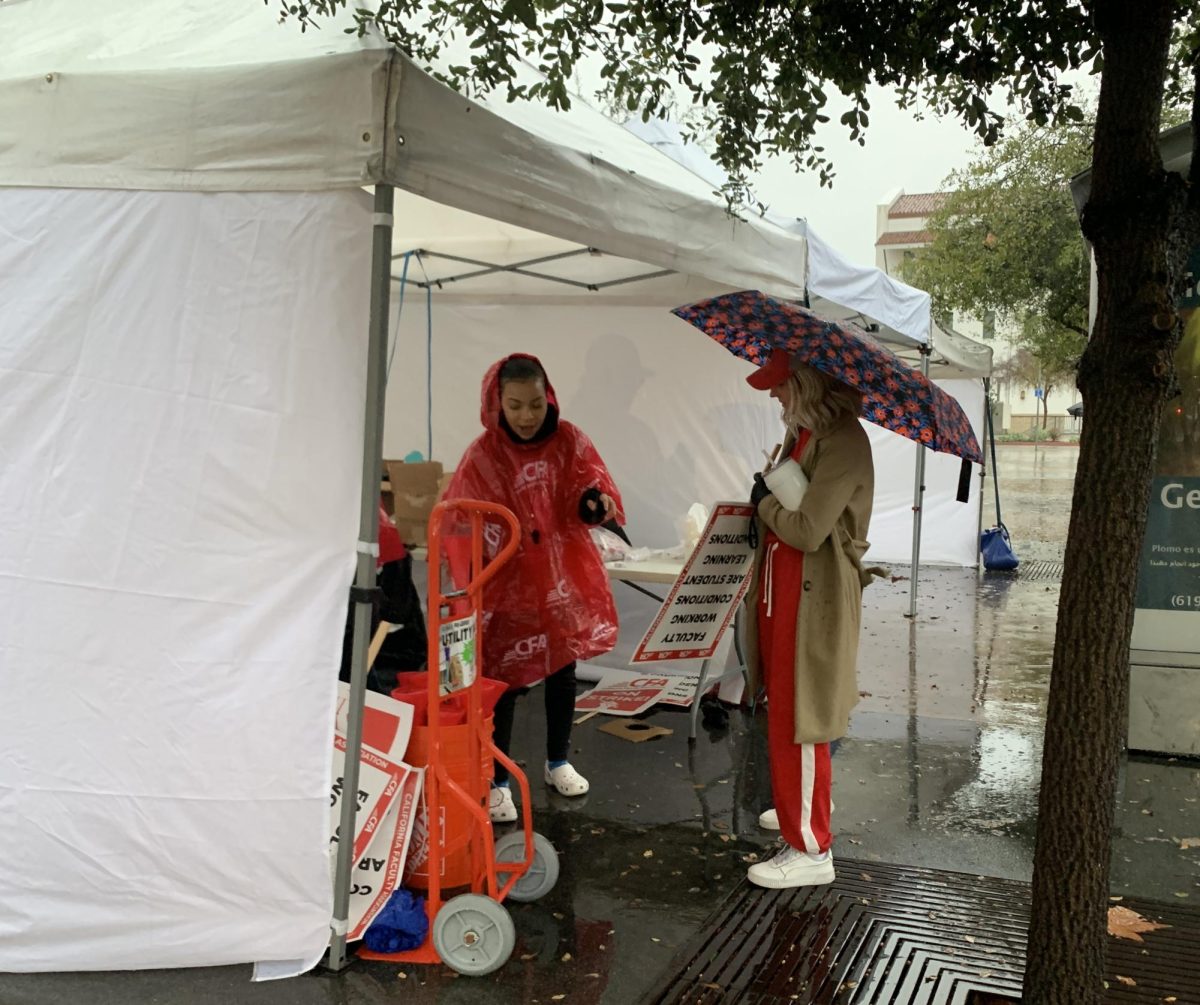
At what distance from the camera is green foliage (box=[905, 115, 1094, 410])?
738 inches

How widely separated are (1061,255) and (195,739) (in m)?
18.5

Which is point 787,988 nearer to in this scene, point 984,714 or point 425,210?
point 984,714

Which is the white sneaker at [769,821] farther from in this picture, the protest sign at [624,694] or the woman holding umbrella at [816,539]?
the protest sign at [624,694]

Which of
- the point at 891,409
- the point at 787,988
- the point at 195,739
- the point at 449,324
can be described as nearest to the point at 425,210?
the point at 449,324

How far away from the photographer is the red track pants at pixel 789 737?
3793 mm

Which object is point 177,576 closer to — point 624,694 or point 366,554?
point 366,554

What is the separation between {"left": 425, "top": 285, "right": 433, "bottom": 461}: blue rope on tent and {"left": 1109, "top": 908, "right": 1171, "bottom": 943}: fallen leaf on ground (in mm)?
5153

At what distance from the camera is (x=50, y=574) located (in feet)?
10.2

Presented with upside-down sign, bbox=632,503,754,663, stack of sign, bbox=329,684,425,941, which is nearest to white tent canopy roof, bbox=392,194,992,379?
upside-down sign, bbox=632,503,754,663

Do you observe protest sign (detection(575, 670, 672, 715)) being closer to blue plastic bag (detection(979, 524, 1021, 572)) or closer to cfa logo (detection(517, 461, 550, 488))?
cfa logo (detection(517, 461, 550, 488))

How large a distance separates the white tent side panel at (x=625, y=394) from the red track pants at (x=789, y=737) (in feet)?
8.62

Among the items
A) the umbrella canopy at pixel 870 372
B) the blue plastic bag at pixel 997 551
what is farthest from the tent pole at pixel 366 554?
the blue plastic bag at pixel 997 551

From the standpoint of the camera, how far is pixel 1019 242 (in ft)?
62.7

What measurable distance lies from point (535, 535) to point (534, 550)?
0.20 feet
